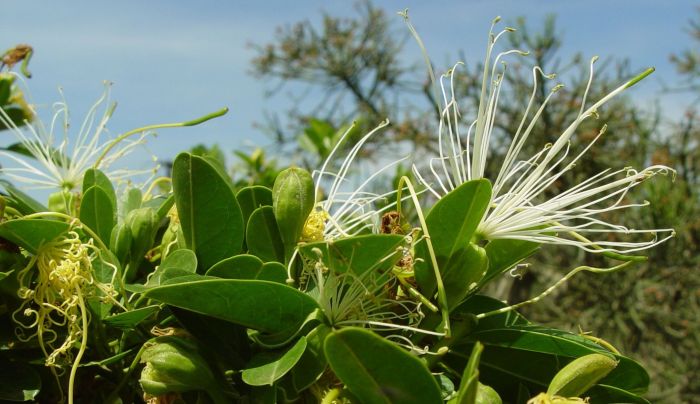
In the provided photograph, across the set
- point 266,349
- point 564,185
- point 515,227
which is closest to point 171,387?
point 266,349

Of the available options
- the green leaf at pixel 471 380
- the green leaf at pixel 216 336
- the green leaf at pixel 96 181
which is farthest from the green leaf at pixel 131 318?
the green leaf at pixel 471 380

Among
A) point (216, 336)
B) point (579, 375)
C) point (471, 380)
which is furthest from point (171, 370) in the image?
point (579, 375)

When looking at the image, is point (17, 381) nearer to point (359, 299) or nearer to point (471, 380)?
point (359, 299)

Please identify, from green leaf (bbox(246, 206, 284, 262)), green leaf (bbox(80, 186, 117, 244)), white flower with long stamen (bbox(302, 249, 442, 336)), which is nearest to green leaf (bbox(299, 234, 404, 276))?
white flower with long stamen (bbox(302, 249, 442, 336))

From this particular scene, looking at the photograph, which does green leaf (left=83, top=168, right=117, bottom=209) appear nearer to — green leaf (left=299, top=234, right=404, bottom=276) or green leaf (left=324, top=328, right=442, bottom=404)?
green leaf (left=299, top=234, right=404, bottom=276)

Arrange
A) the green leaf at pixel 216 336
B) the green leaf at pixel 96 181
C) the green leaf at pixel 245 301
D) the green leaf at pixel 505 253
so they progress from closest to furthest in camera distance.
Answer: the green leaf at pixel 245 301, the green leaf at pixel 216 336, the green leaf at pixel 505 253, the green leaf at pixel 96 181

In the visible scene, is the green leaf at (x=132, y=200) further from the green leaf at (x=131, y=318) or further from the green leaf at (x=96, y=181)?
the green leaf at (x=131, y=318)
